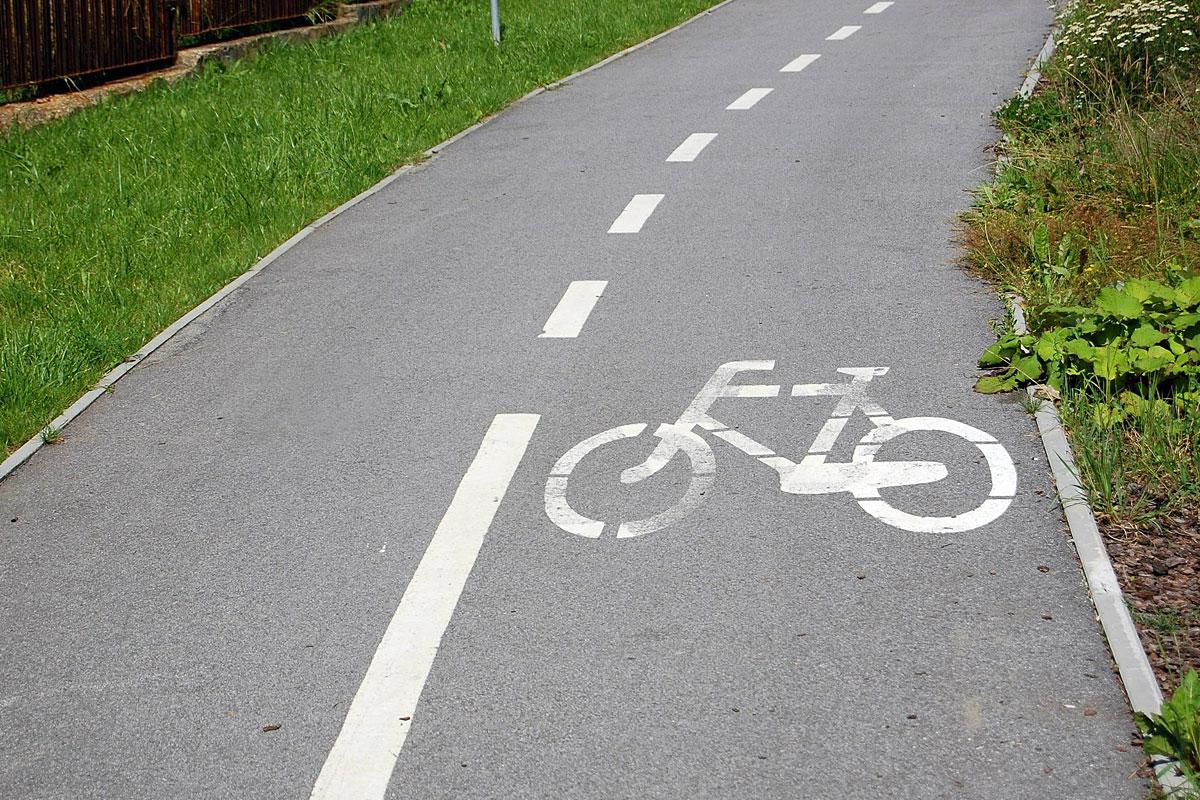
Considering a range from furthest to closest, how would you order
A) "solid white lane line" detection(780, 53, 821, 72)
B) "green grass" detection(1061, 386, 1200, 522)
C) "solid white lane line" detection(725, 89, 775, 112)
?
"solid white lane line" detection(780, 53, 821, 72), "solid white lane line" detection(725, 89, 775, 112), "green grass" detection(1061, 386, 1200, 522)

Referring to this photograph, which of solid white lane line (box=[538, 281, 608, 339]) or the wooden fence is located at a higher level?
the wooden fence

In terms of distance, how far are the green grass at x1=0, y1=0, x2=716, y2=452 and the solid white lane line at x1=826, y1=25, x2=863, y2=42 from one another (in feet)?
9.14

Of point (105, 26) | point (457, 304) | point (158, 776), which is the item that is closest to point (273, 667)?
point (158, 776)

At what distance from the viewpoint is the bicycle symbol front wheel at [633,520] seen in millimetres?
5941

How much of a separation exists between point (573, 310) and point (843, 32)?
44.0 feet

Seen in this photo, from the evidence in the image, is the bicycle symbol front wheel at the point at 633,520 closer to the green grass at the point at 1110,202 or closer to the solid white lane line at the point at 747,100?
the green grass at the point at 1110,202

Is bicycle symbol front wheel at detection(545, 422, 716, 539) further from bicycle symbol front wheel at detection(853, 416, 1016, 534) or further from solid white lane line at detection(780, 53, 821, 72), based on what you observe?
solid white lane line at detection(780, 53, 821, 72)

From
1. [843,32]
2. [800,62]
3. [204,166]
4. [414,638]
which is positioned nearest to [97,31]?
[204,166]

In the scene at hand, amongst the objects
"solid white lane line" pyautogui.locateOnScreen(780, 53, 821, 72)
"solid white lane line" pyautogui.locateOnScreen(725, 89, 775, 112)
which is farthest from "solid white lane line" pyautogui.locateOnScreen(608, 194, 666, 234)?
"solid white lane line" pyautogui.locateOnScreen(780, 53, 821, 72)

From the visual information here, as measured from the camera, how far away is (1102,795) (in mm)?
3998

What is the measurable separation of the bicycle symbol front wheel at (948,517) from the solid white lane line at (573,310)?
241cm

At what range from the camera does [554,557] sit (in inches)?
224

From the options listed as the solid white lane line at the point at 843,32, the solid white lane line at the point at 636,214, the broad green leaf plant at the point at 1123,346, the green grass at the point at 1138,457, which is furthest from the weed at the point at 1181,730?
the solid white lane line at the point at 843,32

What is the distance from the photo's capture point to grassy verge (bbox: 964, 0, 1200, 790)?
532 centimetres
